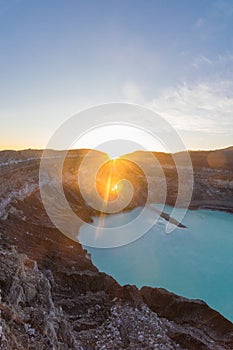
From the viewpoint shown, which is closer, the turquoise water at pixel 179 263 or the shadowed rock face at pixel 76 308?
the shadowed rock face at pixel 76 308

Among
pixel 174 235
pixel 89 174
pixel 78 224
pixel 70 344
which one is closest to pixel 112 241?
pixel 78 224

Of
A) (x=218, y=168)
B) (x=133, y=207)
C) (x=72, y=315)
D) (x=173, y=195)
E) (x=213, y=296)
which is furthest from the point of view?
(x=218, y=168)

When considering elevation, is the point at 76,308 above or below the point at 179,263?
above

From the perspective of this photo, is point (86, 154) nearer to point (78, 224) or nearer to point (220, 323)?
point (78, 224)

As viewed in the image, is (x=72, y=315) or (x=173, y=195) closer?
(x=72, y=315)

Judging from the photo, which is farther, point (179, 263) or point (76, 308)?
point (179, 263)
